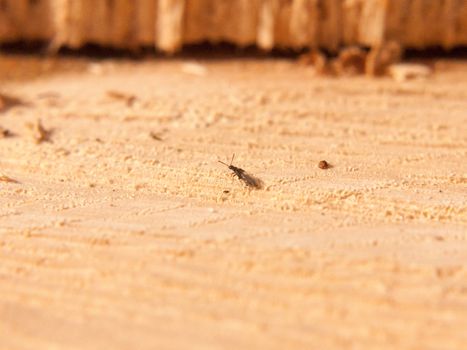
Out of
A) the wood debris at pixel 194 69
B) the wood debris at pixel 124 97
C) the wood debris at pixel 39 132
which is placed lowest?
the wood debris at pixel 39 132

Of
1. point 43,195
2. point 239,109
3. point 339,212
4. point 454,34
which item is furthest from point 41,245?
point 454,34

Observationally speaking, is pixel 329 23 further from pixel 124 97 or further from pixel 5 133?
pixel 5 133

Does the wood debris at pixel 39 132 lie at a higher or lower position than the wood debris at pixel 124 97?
lower

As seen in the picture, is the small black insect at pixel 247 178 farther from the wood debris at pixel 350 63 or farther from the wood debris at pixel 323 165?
the wood debris at pixel 350 63

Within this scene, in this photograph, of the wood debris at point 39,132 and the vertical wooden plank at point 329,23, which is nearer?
the wood debris at point 39,132

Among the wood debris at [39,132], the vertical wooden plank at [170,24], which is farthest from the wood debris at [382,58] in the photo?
the wood debris at [39,132]

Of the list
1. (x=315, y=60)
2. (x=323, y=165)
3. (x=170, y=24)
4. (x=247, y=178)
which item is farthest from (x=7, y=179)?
(x=315, y=60)
